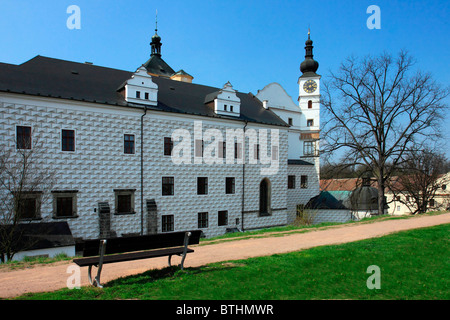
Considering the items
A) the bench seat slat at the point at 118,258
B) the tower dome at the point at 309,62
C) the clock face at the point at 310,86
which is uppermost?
the tower dome at the point at 309,62

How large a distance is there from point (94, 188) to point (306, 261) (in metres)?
14.2

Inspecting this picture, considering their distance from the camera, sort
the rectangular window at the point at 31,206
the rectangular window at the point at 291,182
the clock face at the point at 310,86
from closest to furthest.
Answer: the rectangular window at the point at 31,206 < the rectangular window at the point at 291,182 < the clock face at the point at 310,86

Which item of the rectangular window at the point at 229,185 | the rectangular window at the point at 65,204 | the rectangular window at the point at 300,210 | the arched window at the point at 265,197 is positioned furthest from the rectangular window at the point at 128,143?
the rectangular window at the point at 300,210

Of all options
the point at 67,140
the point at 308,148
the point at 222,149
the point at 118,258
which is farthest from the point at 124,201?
the point at 308,148

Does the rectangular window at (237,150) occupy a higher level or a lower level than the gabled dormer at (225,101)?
lower

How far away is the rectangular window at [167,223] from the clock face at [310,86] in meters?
20.2

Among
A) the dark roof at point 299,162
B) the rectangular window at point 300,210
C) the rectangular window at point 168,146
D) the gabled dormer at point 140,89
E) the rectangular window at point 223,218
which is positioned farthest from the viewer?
the dark roof at point 299,162

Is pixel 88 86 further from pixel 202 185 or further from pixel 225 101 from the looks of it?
pixel 202 185

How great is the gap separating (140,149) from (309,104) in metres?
19.7

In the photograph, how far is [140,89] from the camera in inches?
803

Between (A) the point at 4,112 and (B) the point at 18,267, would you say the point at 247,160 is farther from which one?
(B) the point at 18,267

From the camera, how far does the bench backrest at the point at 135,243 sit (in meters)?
6.42

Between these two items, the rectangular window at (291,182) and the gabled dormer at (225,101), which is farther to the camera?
the rectangular window at (291,182)

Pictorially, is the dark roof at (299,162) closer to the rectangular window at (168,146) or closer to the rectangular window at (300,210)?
the rectangular window at (300,210)
